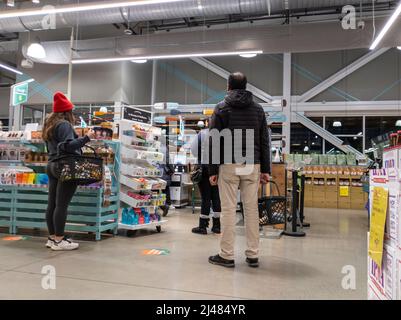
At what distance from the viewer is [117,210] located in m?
4.17

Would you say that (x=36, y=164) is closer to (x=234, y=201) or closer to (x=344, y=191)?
(x=234, y=201)

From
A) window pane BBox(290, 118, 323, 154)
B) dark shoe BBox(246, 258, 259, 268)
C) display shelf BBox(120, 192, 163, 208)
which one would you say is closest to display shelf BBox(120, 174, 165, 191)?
display shelf BBox(120, 192, 163, 208)

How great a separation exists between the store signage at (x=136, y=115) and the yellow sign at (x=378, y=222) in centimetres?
353

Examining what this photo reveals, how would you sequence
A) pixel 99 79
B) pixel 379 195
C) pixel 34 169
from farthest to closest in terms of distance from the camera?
pixel 99 79, pixel 34 169, pixel 379 195

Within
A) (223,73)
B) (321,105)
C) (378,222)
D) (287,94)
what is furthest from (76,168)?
(321,105)

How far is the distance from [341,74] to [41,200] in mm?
10008

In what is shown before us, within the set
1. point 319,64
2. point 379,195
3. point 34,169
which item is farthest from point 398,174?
point 319,64

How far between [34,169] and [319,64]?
980 cm

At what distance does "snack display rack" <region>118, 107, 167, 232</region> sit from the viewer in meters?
4.17

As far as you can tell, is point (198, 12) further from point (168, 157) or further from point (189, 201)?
point (189, 201)

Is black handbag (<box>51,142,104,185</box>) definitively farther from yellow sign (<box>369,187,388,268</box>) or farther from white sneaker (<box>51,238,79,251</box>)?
yellow sign (<box>369,187,388,268</box>)

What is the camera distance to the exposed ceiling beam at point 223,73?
1158cm

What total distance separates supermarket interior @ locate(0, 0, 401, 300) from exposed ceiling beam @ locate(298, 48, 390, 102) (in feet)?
0.10

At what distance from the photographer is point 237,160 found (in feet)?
9.61
